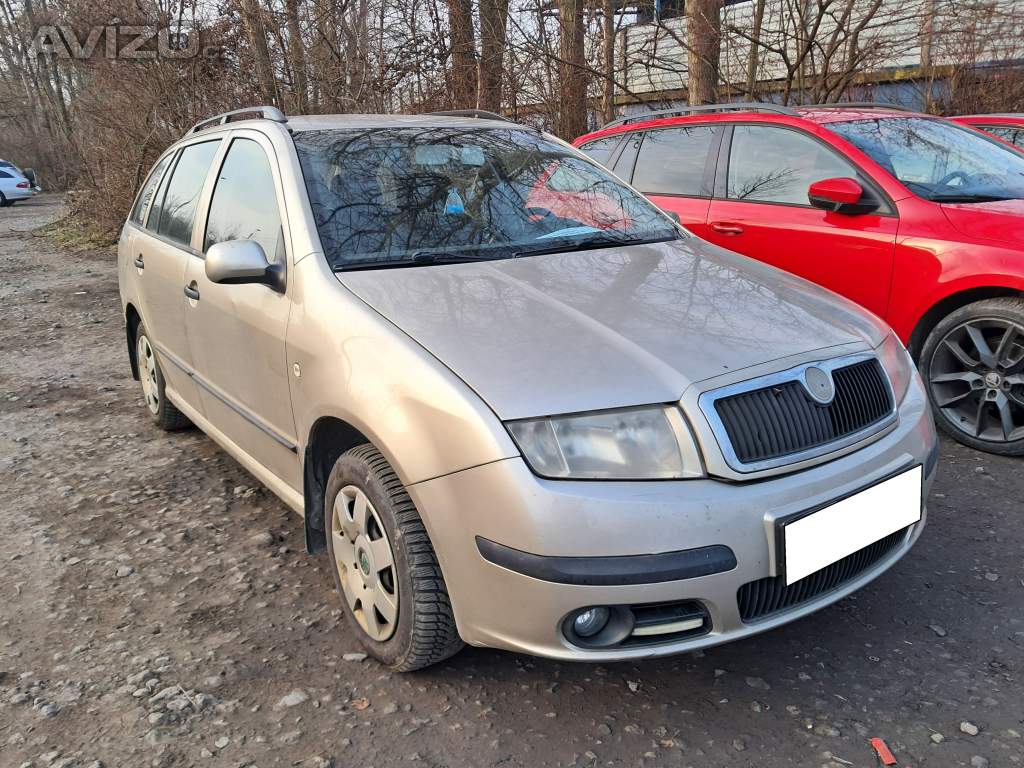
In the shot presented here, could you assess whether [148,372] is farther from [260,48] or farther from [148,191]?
[260,48]

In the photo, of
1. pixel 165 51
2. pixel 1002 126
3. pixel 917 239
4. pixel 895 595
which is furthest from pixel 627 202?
pixel 165 51

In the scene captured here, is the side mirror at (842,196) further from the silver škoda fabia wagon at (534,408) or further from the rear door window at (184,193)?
the rear door window at (184,193)

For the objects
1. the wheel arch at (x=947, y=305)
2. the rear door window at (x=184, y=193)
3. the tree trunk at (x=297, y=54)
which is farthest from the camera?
the tree trunk at (x=297, y=54)

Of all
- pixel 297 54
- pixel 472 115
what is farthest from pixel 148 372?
pixel 297 54

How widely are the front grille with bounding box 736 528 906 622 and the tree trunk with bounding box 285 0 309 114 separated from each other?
36.6ft

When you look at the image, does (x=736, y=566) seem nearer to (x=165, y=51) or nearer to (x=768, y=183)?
(x=768, y=183)

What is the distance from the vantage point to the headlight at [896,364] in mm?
2539

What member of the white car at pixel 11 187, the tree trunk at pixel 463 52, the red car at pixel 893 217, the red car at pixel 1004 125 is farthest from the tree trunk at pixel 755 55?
the white car at pixel 11 187

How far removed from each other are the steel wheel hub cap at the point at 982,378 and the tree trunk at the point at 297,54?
32.8 ft

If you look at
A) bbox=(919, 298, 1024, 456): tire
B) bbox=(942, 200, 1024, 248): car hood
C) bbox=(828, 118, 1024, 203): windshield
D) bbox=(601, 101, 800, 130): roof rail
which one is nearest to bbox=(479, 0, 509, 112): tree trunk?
bbox=(601, 101, 800, 130): roof rail

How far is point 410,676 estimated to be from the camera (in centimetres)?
249

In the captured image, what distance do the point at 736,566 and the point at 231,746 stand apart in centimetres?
136

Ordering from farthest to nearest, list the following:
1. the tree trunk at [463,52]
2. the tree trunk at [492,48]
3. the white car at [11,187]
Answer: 1. the white car at [11,187]
2. the tree trunk at [463,52]
3. the tree trunk at [492,48]

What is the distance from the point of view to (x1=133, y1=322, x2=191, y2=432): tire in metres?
4.45
